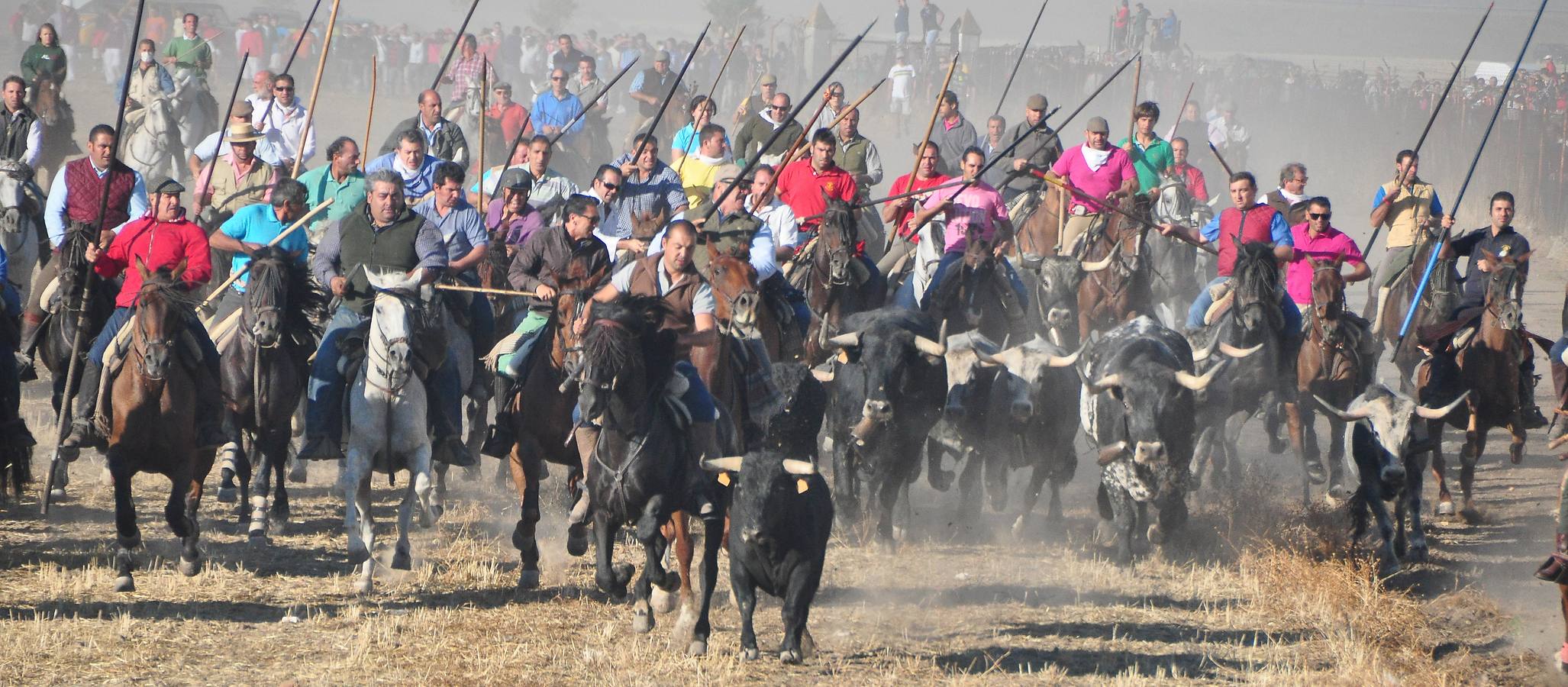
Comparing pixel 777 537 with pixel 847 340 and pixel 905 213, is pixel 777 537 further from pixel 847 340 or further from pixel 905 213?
pixel 905 213

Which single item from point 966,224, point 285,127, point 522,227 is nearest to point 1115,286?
point 966,224

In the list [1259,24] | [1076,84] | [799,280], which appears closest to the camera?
[799,280]

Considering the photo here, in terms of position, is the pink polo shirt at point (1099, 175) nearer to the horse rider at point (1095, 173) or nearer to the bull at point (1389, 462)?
the horse rider at point (1095, 173)

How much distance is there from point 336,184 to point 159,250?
3.06 metres

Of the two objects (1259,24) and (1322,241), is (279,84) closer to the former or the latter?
(1322,241)

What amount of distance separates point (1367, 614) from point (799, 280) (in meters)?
5.02

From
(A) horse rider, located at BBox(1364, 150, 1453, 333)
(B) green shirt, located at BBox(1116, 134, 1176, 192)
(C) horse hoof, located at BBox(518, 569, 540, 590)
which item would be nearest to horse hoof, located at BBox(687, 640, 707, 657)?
(C) horse hoof, located at BBox(518, 569, 540, 590)

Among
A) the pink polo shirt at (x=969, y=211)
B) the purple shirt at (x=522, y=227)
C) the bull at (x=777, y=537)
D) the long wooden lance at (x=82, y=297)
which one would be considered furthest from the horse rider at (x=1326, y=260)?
the long wooden lance at (x=82, y=297)

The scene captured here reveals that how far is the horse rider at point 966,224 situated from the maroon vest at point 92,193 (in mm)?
5817

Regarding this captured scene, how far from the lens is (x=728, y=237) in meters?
11.4

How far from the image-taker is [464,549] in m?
10.8

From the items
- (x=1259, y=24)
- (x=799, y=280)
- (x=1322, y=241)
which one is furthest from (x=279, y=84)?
(x=1259, y=24)

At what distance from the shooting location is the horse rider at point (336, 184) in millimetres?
12789

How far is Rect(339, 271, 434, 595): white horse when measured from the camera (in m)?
9.46
